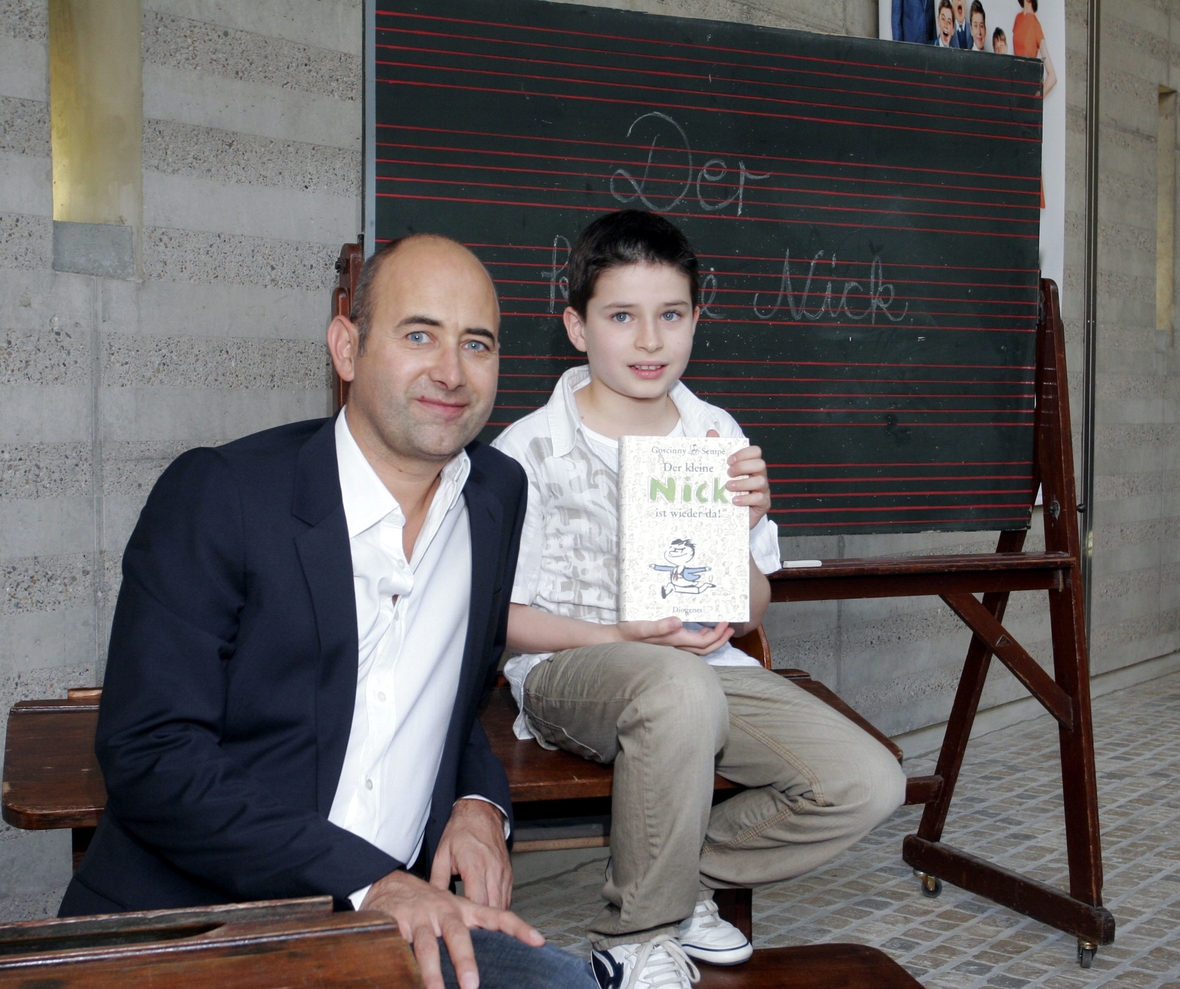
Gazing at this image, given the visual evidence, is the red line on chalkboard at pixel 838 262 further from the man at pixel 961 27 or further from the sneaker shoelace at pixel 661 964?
the man at pixel 961 27

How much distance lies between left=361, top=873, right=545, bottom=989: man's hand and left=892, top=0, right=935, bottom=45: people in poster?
403 centimetres

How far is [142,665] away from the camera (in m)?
1.48

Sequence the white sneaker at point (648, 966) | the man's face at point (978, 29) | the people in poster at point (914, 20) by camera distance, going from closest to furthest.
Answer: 1. the white sneaker at point (648, 966)
2. the people in poster at point (914, 20)
3. the man's face at point (978, 29)

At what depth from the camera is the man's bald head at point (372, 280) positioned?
6.09ft

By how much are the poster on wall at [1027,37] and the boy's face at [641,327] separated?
272 cm

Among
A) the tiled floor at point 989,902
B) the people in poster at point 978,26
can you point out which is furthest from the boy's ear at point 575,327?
the people in poster at point 978,26

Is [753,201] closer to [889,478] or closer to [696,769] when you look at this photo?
[889,478]

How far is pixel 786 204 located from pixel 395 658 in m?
1.73

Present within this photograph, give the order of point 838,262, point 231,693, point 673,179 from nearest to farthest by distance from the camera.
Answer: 1. point 231,693
2. point 673,179
3. point 838,262

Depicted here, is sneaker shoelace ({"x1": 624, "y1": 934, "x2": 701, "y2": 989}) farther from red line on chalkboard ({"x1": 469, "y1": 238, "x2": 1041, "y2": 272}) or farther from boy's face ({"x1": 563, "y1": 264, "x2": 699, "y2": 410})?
red line on chalkboard ({"x1": 469, "y1": 238, "x2": 1041, "y2": 272})

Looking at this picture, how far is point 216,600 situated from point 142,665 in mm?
121

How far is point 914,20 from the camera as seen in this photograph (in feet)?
15.2

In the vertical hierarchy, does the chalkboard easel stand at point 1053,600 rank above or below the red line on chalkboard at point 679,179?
below

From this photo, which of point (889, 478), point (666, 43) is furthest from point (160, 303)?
point (889, 478)
